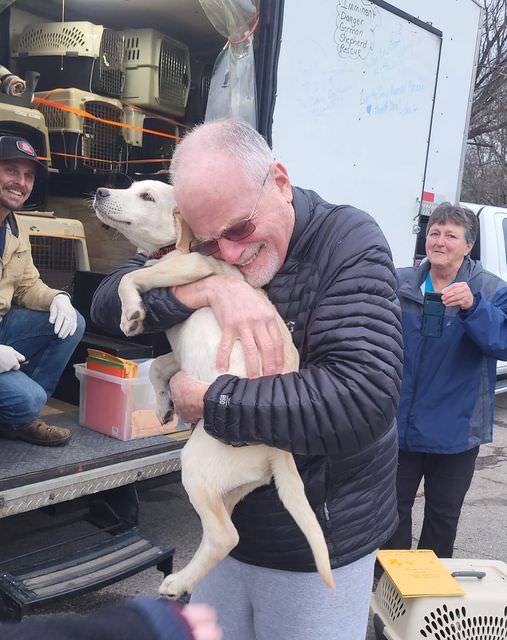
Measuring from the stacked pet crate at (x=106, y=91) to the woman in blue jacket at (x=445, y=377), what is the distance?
253cm

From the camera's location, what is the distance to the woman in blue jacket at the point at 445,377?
3.14 metres

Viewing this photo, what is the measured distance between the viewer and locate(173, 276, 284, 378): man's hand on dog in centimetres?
156

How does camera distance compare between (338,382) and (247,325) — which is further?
(247,325)

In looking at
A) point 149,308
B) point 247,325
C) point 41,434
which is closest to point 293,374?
point 247,325

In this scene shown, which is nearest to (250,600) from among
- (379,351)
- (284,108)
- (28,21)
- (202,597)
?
(202,597)

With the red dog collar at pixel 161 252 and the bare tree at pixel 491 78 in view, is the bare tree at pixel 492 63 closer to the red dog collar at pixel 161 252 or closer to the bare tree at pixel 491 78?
the bare tree at pixel 491 78

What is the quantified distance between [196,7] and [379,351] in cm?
379

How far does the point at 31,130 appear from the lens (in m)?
4.27

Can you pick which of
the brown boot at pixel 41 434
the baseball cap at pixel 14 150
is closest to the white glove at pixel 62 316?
the brown boot at pixel 41 434

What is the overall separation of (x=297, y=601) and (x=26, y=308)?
258cm

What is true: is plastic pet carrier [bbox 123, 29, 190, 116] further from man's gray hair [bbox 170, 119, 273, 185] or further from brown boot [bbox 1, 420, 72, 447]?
man's gray hair [bbox 170, 119, 273, 185]

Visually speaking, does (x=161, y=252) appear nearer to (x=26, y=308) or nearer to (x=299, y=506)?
(x=299, y=506)

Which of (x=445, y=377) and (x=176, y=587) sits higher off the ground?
(x=445, y=377)

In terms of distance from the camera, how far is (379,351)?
141cm
